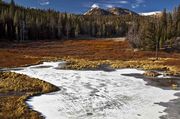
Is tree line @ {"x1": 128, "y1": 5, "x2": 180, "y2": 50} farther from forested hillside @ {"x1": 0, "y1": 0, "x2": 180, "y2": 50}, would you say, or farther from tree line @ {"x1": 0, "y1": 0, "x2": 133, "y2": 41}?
tree line @ {"x1": 0, "y1": 0, "x2": 133, "y2": 41}

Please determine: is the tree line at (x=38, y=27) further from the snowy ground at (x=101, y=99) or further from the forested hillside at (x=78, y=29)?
the snowy ground at (x=101, y=99)

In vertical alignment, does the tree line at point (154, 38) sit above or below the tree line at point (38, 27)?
below

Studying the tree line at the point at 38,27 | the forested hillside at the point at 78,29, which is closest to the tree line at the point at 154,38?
the forested hillside at the point at 78,29

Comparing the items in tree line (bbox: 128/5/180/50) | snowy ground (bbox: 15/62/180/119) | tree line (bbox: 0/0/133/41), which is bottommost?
snowy ground (bbox: 15/62/180/119)

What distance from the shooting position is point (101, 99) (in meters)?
25.8

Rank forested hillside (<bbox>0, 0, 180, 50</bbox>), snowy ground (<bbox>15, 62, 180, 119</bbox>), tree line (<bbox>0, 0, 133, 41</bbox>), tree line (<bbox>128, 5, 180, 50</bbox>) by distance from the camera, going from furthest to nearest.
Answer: tree line (<bbox>0, 0, 133, 41</bbox>) → forested hillside (<bbox>0, 0, 180, 50</bbox>) → tree line (<bbox>128, 5, 180, 50</bbox>) → snowy ground (<bbox>15, 62, 180, 119</bbox>)

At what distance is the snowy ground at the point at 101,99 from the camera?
21.3 metres

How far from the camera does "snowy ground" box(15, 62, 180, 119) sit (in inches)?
840

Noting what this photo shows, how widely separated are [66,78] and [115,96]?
36.8 ft

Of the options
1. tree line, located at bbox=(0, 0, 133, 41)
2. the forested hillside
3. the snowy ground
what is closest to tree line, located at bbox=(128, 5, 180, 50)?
the forested hillside

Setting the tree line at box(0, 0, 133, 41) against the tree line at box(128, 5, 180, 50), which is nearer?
the tree line at box(128, 5, 180, 50)

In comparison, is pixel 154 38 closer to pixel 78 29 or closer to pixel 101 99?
pixel 101 99

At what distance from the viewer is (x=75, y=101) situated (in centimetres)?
2495

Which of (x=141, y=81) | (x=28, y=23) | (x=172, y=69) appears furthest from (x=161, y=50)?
(x=28, y=23)
